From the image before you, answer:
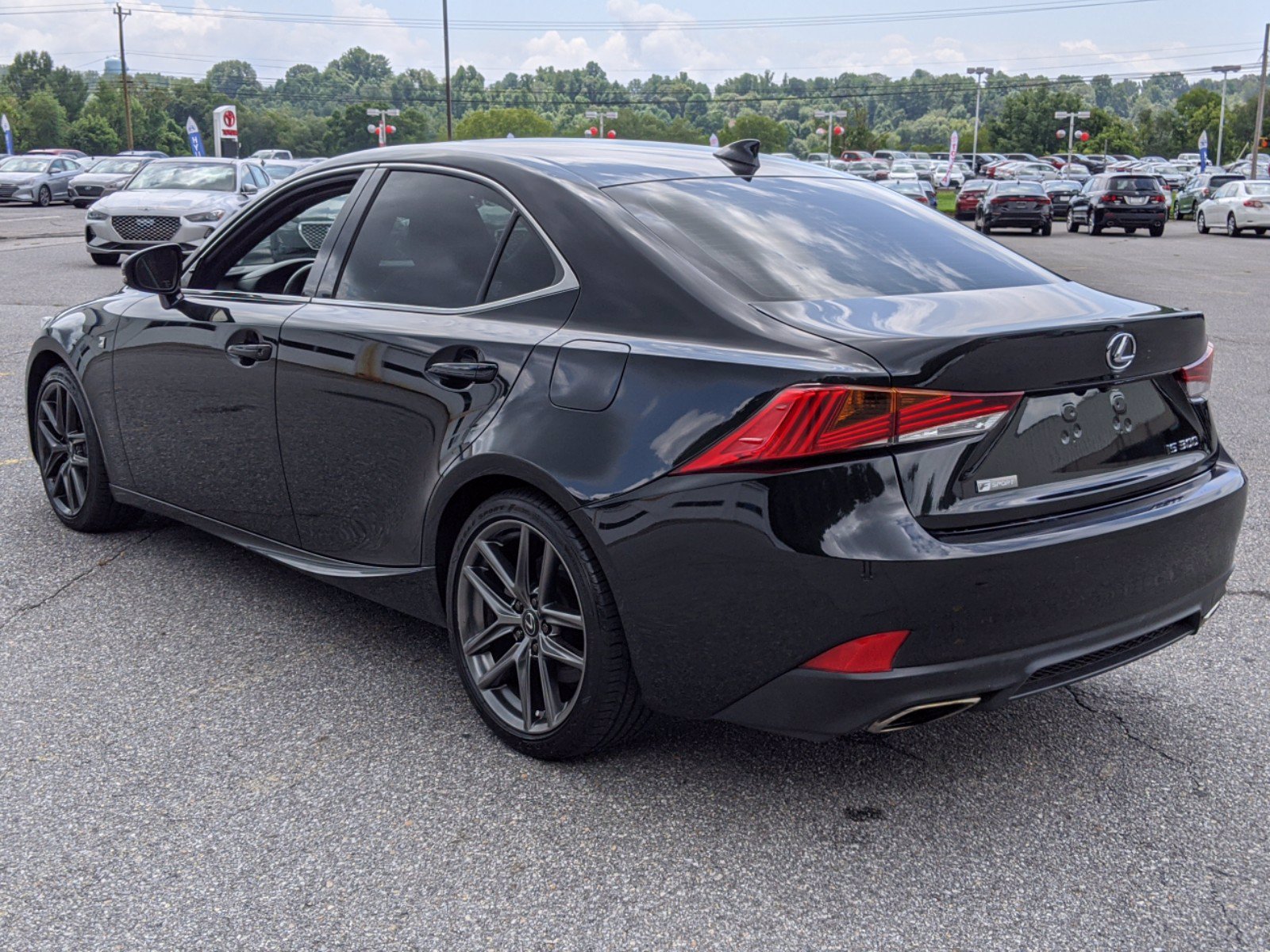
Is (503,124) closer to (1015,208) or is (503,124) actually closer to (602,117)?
(602,117)

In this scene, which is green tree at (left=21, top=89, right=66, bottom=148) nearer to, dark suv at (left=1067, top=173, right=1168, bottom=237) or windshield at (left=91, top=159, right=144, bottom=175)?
windshield at (left=91, top=159, right=144, bottom=175)

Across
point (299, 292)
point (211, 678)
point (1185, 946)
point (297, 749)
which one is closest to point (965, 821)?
point (1185, 946)

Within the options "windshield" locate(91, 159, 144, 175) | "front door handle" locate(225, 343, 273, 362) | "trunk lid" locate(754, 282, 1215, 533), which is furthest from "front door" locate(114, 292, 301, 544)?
"windshield" locate(91, 159, 144, 175)

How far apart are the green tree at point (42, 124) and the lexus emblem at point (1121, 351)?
392ft

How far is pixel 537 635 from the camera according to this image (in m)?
3.33

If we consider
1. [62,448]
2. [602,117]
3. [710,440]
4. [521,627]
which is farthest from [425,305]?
[602,117]

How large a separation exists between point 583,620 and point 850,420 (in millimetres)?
851

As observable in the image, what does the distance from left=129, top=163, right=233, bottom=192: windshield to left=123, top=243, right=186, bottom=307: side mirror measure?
15.9 meters

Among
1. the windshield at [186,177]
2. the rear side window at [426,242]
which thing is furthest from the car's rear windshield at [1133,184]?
the rear side window at [426,242]

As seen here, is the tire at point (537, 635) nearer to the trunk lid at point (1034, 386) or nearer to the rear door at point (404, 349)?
the rear door at point (404, 349)

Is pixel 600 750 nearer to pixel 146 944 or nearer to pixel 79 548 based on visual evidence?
pixel 146 944

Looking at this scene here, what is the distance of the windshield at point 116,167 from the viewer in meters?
41.2

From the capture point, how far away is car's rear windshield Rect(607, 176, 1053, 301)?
3.19m

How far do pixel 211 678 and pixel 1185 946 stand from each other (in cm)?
276
